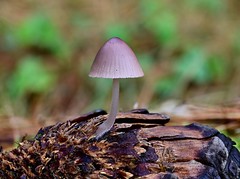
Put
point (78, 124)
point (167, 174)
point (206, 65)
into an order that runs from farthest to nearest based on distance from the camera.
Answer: point (206, 65) < point (78, 124) < point (167, 174)

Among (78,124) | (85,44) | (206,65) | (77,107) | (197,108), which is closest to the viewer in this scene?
(78,124)

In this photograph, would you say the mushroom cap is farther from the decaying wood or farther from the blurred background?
the blurred background

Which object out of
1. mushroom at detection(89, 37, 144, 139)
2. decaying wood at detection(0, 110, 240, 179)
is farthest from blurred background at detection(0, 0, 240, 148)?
mushroom at detection(89, 37, 144, 139)

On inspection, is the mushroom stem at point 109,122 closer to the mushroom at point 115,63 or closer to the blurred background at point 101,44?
the mushroom at point 115,63

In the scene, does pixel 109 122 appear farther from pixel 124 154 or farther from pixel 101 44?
pixel 101 44

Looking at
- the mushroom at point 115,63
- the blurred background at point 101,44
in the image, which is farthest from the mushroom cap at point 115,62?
the blurred background at point 101,44

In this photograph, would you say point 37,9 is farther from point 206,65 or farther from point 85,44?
point 206,65

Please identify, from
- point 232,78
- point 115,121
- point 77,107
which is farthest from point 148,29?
point 115,121

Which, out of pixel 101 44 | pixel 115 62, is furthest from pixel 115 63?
pixel 101 44
